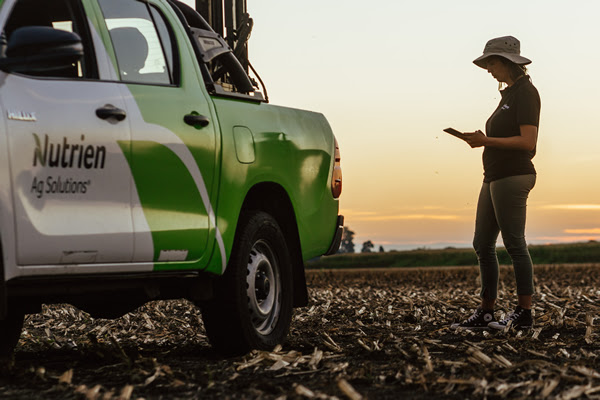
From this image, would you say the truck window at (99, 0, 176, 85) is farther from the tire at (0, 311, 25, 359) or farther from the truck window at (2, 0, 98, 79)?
the tire at (0, 311, 25, 359)

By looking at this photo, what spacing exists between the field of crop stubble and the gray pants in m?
0.52

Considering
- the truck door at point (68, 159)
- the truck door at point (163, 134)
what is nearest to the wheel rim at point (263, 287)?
the truck door at point (163, 134)

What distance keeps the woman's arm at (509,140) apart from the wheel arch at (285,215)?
5.54ft

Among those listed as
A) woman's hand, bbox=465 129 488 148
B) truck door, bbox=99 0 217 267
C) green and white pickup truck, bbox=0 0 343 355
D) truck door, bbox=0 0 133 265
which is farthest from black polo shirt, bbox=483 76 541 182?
truck door, bbox=0 0 133 265

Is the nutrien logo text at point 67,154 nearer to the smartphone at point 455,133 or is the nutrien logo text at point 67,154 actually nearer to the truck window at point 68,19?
the truck window at point 68,19

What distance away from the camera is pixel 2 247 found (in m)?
4.96

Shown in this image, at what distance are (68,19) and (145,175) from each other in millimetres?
1087

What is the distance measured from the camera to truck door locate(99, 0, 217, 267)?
5.75 m

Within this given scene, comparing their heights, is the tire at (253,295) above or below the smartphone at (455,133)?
below

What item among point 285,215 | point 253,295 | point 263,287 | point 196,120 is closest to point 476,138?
point 285,215

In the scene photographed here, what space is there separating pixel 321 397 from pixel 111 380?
141cm

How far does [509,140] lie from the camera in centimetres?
797

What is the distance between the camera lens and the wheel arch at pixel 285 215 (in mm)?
7016

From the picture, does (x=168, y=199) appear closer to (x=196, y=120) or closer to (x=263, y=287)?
(x=196, y=120)
